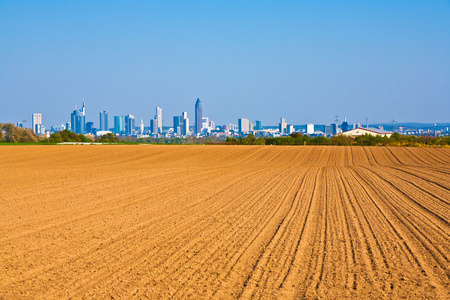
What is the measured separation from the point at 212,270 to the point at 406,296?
9.74 ft

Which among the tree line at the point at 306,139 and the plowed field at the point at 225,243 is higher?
the tree line at the point at 306,139

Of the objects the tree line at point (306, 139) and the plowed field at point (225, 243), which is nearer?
the plowed field at point (225, 243)

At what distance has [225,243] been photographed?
30.9 ft

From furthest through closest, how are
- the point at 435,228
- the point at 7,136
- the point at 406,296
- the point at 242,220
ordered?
the point at 7,136, the point at 242,220, the point at 435,228, the point at 406,296

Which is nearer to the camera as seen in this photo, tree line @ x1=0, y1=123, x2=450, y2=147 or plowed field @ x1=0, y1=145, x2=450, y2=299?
plowed field @ x1=0, y1=145, x2=450, y2=299

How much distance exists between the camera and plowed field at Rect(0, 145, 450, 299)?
22.3 feet

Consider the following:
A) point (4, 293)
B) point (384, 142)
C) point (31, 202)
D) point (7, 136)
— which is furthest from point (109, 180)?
point (7, 136)

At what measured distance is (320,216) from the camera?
1250 cm

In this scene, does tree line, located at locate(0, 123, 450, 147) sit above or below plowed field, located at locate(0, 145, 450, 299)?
above

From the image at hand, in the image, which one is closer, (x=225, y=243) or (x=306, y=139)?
(x=225, y=243)

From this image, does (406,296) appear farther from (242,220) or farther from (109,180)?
(109,180)

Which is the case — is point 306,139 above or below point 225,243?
above

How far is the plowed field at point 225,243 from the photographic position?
680 centimetres

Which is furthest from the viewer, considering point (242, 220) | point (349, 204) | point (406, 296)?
point (349, 204)
